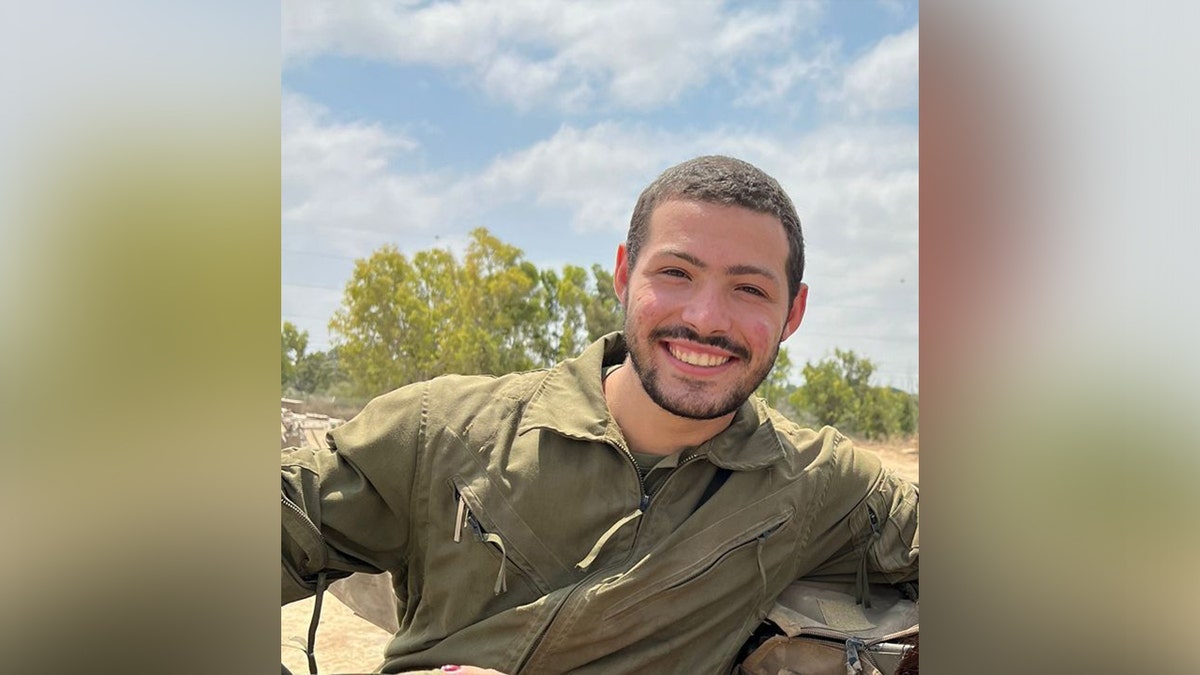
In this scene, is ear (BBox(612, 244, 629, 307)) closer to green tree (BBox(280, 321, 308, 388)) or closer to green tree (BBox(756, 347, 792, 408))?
green tree (BBox(280, 321, 308, 388))

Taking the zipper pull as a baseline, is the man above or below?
above

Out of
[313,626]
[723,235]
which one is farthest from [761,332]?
[313,626]

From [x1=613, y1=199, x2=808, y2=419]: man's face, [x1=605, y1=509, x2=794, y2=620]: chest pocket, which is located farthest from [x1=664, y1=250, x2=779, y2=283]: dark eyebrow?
[x1=605, y1=509, x2=794, y2=620]: chest pocket

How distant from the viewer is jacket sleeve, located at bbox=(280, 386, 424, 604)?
230cm

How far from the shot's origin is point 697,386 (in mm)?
2422

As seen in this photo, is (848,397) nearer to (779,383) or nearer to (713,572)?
(779,383)

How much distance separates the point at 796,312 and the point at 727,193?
0.41 m

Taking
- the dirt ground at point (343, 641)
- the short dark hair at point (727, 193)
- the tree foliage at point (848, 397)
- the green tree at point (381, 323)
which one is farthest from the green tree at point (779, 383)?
the short dark hair at point (727, 193)

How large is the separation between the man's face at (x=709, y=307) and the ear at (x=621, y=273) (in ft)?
0.51

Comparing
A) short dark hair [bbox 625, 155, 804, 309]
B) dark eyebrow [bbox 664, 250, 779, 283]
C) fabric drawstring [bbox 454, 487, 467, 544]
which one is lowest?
fabric drawstring [bbox 454, 487, 467, 544]
